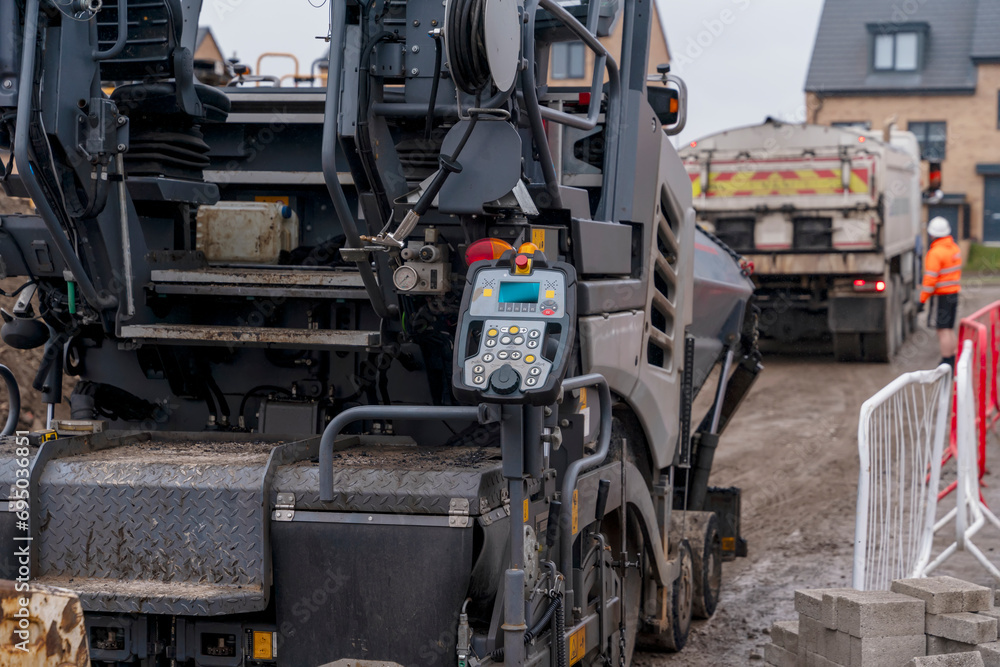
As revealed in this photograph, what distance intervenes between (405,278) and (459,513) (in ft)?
2.61

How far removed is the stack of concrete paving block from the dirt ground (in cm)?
90

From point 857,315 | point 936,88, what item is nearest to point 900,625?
point 857,315

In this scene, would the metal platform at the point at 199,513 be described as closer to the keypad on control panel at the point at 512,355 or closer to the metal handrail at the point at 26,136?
the keypad on control panel at the point at 512,355

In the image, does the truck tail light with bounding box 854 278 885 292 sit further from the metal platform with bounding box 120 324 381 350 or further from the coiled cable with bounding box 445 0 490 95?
the coiled cable with bounding box 445 0 490 95

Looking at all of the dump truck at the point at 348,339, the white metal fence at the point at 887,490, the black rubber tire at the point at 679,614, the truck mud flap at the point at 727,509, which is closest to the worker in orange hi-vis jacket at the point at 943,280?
the white metal fence at the point at 887,490

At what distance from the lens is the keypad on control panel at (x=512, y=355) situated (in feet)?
10.6

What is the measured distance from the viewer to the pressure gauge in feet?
12.3

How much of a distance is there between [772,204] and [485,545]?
1224 centimetres

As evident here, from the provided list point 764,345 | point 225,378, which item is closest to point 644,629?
point 225,378

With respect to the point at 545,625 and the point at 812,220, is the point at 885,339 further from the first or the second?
the point at 545,625

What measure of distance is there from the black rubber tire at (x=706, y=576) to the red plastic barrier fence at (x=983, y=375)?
6.69ft

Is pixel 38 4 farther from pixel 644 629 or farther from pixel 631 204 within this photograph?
pixel 644 629

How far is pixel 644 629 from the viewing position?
5324mm

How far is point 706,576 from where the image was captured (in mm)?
6031
